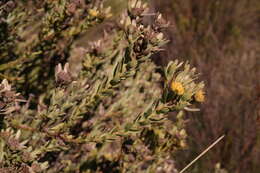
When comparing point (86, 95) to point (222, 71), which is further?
point (222, 71)

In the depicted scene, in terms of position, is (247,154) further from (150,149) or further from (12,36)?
(12,36)

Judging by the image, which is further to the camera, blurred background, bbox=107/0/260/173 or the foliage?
blurred background, bbox=107/0/260/173

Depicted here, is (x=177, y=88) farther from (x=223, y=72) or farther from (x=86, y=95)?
(x=223, y=72)

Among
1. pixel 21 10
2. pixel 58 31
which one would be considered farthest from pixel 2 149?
pixel 21 10

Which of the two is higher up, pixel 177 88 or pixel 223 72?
pixel 177 88

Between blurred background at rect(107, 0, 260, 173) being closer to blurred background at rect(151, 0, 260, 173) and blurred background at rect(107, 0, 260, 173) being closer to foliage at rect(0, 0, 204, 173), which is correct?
blurred background at rect(151, 0, 260, 173)

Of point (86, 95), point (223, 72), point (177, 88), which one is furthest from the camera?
point (223, 72)

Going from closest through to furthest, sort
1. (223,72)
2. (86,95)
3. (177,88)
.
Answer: (177,88) → (86,95) → (223,72)

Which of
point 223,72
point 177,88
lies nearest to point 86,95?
point 177,88

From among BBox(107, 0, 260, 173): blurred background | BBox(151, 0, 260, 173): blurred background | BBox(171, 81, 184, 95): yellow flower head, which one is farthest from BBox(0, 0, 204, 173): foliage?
BBox(151, 0, 260, 173): blurred background
